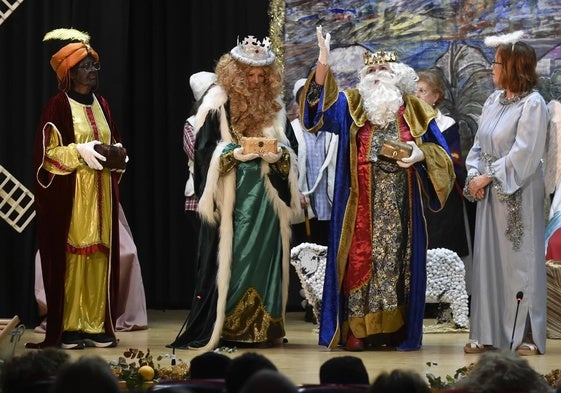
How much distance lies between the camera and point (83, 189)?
8531 mm

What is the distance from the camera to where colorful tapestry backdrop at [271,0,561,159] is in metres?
11.1

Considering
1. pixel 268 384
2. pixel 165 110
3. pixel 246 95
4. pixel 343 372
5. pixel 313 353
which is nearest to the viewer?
pixel 268 384

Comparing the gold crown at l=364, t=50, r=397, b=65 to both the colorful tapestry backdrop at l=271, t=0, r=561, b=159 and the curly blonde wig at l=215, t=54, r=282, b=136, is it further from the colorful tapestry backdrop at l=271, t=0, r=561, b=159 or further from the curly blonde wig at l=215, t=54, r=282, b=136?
the colorful tapestry backdrop at l=271, t=0, r=561, b=159

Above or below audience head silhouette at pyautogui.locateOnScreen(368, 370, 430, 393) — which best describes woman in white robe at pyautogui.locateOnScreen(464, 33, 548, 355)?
above

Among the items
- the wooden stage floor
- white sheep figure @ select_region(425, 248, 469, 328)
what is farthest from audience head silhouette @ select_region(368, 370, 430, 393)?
white sheep figure @ select_region(425, 248, 469, 328)

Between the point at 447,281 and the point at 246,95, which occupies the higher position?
the point at 246,95

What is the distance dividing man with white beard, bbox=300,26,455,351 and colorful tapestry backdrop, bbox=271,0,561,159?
310cm

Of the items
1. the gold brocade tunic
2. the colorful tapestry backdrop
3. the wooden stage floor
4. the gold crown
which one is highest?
the colorful tapestry backdrop

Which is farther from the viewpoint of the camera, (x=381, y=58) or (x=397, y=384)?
(x=381, y=58)

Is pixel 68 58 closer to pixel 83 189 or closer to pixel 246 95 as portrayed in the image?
pixel 83 189

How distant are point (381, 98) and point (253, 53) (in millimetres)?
940

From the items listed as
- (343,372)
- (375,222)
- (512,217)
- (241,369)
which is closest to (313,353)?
(375,222)

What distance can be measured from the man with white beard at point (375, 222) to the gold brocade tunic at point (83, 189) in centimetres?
153

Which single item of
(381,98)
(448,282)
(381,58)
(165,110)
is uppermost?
(165,110)
